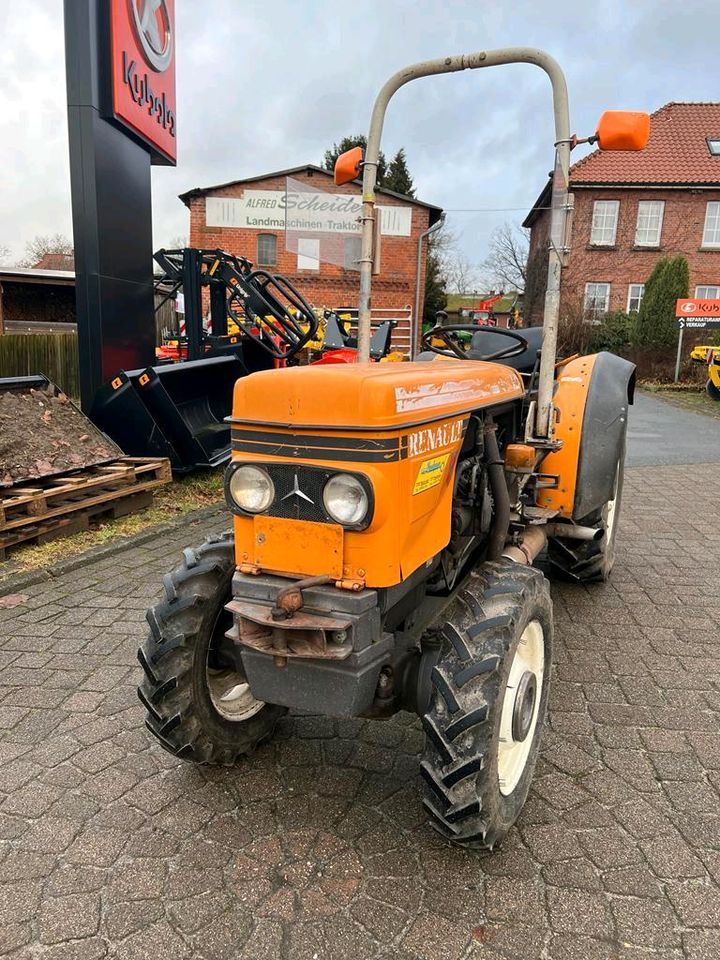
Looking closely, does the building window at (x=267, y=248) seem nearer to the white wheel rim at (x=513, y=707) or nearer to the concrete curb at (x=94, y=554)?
the concrete curb at (x=94, y=554)

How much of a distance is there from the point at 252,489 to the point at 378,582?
1.41 feet

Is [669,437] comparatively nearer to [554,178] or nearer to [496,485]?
[554,178]

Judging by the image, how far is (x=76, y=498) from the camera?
16.6 feet

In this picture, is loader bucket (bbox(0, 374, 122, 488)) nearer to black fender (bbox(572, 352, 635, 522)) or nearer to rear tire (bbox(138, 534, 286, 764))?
rear tire (bbox(138, 534, 286, 764))

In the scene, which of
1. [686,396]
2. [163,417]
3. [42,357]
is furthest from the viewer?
[686,396]

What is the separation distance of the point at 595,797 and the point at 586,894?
1.46 feet

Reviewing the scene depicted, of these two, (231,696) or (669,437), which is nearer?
(231,696)

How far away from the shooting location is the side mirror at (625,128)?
224 cm

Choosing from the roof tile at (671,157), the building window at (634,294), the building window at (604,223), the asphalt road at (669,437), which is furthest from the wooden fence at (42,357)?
the building window at (634,294)

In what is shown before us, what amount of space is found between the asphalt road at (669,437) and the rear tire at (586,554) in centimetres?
463

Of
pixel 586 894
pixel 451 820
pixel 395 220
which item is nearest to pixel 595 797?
pixel 586 894

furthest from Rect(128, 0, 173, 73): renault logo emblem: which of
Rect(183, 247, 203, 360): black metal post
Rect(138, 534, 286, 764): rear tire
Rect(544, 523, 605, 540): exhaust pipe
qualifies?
Rect(138, 534, 286, 764): rear tire

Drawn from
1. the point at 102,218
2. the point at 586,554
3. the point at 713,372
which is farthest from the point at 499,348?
the point at 713,372

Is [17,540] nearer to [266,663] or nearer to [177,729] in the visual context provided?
[177,729]
